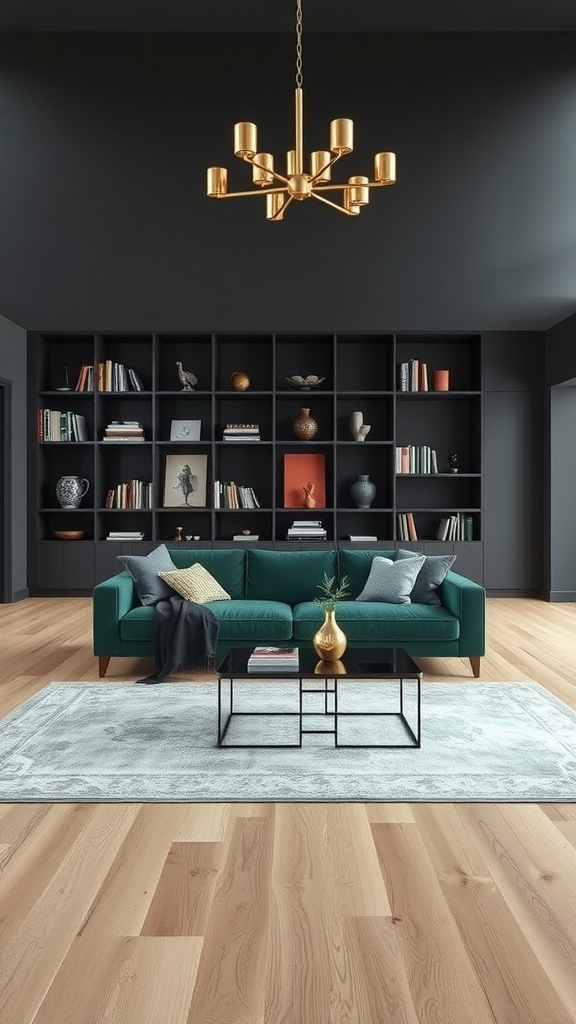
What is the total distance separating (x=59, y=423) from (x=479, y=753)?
20.9 feet

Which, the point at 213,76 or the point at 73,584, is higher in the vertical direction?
the point at 213,76

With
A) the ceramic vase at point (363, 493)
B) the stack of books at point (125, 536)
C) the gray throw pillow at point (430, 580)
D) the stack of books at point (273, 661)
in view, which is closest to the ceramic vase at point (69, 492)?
the stack of books at point (125, 536)

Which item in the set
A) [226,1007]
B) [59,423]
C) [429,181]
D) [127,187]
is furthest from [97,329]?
[226,1007]

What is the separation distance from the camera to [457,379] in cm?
897

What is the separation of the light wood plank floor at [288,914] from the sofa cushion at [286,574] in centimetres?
279

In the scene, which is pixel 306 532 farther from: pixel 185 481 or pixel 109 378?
pixel 109 378

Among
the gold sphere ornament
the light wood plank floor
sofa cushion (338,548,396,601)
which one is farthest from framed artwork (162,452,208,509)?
the light wood plank floor

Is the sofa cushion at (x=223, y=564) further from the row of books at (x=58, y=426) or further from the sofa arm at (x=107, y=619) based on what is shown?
the row of books at (x=58, y=426)

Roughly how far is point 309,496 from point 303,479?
244 millimetres

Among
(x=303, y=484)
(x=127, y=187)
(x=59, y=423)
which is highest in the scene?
(x=127, y=187)

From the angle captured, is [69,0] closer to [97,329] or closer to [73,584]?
[97,329]

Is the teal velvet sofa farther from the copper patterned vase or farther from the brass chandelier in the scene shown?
the copper patterned vase

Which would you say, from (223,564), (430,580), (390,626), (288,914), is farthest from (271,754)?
(223,564)

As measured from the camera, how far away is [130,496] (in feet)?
28.2
